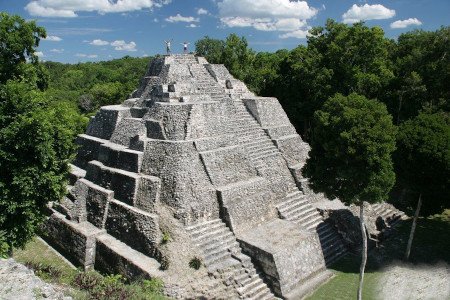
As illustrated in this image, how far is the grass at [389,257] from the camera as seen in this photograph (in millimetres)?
12219

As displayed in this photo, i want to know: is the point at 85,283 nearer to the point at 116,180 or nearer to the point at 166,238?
the point at 166,238

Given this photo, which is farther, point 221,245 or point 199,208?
point 199,208

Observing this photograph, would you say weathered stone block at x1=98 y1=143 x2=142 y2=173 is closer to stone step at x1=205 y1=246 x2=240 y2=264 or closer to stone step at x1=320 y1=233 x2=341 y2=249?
stone step at x1=205 y1=246 x2=240 y2=264

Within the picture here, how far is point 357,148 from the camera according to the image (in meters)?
11.1

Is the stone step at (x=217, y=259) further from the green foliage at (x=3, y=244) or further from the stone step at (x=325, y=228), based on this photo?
the green foliage at (x=3, y=244)

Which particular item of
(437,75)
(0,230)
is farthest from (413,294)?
(437,75)

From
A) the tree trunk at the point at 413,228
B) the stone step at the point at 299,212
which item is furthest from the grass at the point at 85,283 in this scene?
the tree trunk at the point at 413,228

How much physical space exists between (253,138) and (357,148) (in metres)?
7.19

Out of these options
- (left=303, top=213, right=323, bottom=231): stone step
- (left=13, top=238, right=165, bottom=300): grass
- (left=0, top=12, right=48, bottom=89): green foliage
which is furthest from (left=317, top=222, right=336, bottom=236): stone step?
(left=0, top=12, right=48, bottom=89): green foliage

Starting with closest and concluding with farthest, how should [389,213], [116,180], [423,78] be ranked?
[116,180], [389,213], [423,78]

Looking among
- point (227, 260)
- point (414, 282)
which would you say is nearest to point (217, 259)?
point (227, 260)

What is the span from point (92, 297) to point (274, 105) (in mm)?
14564

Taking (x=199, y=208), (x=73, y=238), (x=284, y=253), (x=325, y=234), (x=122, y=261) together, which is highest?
(x=199, y=208)

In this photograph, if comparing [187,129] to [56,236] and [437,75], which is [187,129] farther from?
[437,75]
